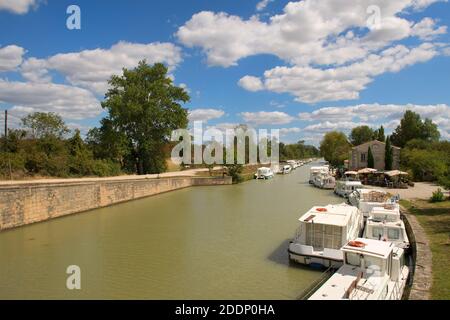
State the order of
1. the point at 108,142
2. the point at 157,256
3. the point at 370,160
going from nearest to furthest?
the point at 157,256, the point at 108,142, the point at 370,160

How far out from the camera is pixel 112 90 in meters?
45.1

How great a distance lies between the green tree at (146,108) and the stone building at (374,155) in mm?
25960

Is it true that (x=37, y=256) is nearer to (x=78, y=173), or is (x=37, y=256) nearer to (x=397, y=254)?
(x=397, y=254)

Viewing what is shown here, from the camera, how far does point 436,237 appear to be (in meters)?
14.4

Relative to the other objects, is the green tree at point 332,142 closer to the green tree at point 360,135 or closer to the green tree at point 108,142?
the green tree at point 360,135

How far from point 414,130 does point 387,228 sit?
6017 centimetres

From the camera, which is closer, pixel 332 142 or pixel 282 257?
pixel 282 257

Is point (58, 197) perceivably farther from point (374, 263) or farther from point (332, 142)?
point (332, 142)

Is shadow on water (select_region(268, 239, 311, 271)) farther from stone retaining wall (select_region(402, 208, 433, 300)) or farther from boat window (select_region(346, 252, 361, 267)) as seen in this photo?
stone retaining wall (select_region(402, 208, 433, 300))

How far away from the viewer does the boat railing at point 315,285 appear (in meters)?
10.8

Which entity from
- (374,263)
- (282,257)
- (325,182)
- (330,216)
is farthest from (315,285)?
(325,182)
